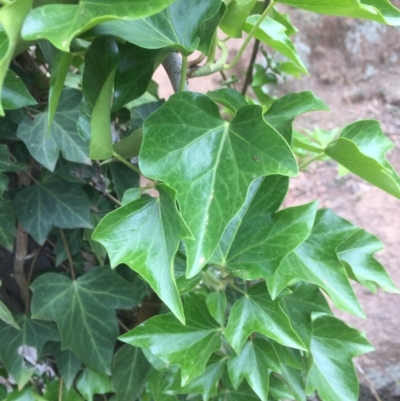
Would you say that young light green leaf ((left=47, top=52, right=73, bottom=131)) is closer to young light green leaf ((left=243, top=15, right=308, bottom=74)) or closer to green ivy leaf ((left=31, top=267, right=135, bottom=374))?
young light green leaf ((left=243, top=15, right=308, bottom=74))

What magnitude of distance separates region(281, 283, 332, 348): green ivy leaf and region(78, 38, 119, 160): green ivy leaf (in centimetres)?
32

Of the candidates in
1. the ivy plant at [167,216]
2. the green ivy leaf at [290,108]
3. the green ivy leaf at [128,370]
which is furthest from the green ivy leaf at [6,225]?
the green ivy leaf at [290,108]

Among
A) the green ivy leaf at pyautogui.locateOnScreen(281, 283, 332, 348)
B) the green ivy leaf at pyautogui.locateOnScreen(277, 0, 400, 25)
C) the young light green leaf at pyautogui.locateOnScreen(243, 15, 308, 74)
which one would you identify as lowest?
the green ivy leaf at pyautogui.locateOnScreen(281, 283, 332, 348)

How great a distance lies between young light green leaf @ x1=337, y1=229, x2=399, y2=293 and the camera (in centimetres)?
58

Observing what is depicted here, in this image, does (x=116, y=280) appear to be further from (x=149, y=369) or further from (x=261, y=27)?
(x=261, y=27)

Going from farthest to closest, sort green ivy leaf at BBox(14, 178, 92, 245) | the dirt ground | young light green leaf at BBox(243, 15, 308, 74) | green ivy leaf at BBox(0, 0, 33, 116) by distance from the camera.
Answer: the dirt ground → green ivy leaf at BBox(14, 178, 92, 245) → young light green leaf at BBox(243, 15, 308, 74) → green ivy leaf at BBox(0, 0, 33, 116)

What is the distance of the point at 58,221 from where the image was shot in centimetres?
58

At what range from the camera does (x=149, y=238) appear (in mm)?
383

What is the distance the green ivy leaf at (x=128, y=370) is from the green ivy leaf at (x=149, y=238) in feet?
1.15

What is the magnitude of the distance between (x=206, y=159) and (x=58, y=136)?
0.23m

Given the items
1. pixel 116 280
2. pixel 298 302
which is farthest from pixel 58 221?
pixel 298 302

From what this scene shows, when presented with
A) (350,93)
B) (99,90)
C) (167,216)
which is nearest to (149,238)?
(167,216)

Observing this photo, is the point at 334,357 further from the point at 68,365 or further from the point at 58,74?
the point at 58,74

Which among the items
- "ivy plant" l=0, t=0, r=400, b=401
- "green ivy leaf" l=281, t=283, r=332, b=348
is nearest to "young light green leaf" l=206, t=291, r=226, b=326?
"ivy plant" l=0, t=0, r=400, b=401
